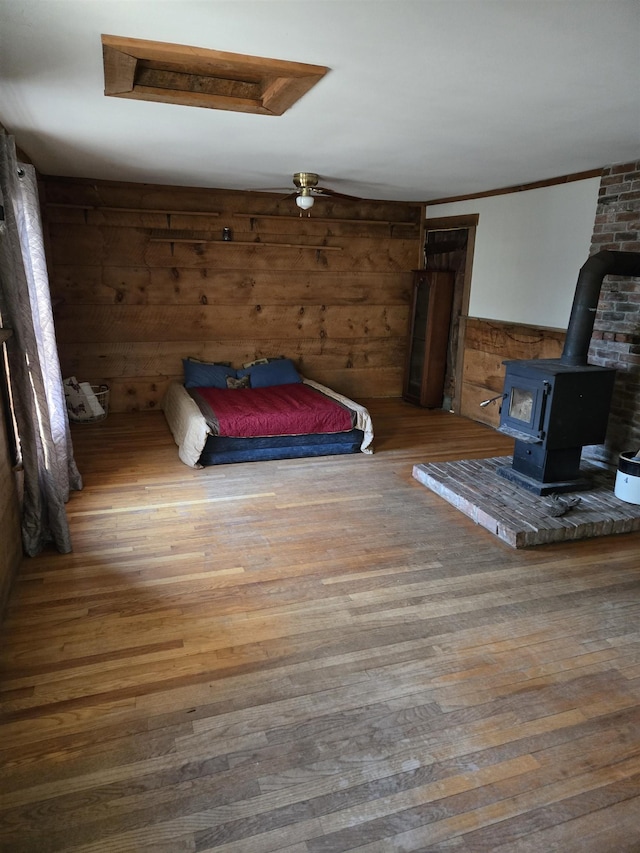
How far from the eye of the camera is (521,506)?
3.52 metres

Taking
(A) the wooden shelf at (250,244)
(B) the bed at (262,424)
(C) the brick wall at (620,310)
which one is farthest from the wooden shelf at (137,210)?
(C) the brick wall at (620,310)

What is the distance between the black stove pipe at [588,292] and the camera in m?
3.63

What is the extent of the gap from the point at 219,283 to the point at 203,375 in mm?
977

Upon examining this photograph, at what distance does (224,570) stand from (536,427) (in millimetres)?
2160

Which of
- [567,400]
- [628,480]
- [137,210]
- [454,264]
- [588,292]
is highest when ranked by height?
[137,210]

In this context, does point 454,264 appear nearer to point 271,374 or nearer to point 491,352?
point 491,352

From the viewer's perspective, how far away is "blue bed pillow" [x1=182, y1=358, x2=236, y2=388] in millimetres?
5625

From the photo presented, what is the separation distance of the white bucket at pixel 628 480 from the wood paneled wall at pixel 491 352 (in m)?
1.32

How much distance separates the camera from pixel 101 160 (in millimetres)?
4184

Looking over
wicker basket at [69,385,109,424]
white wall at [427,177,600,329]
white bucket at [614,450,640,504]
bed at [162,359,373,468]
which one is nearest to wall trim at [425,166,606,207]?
white wall at [427,177,600,329]

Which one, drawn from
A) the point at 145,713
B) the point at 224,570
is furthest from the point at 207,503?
the point at 145,713

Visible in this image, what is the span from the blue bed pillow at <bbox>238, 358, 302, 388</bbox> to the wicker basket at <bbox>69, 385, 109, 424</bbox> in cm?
134

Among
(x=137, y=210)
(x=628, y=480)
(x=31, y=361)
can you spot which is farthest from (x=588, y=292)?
(x=137, y=210)

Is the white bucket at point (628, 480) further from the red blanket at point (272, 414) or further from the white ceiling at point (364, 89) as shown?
the red blanket at point (272, 414)
